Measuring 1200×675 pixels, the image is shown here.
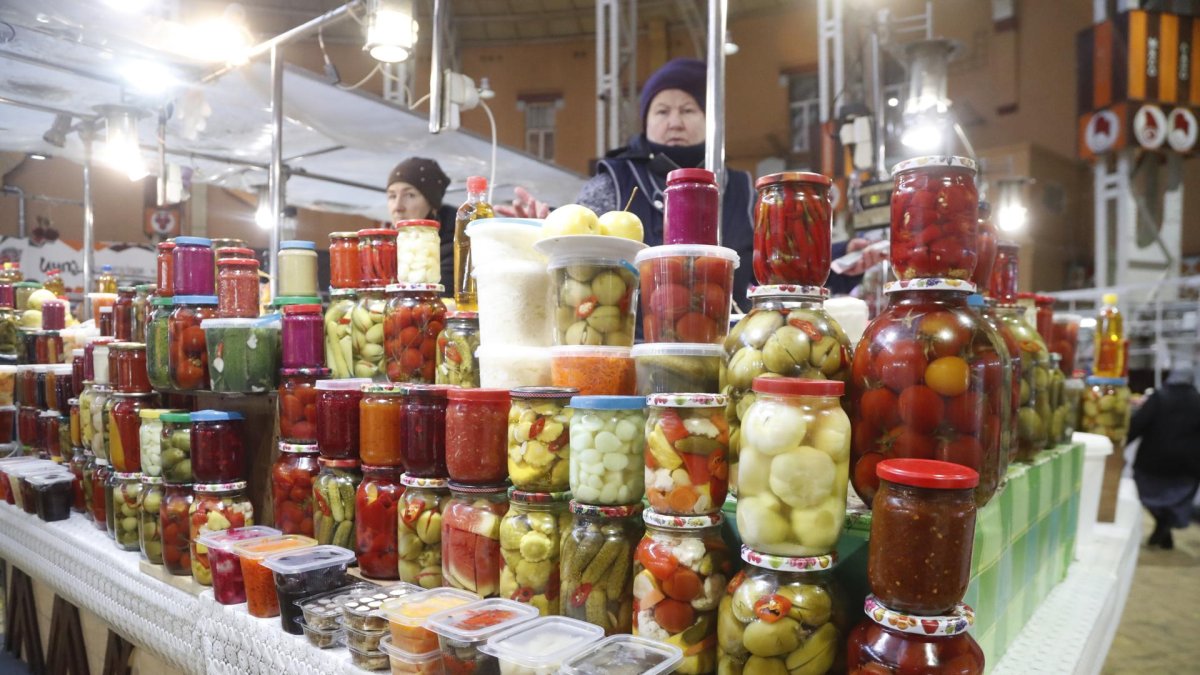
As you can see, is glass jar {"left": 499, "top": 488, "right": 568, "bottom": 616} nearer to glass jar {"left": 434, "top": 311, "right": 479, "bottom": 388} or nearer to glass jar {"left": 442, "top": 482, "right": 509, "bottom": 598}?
glass jar {"left": 442, "top": 482, "right": 509, "bottom": 598}

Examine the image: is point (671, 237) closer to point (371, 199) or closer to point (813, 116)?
point (371, 199)

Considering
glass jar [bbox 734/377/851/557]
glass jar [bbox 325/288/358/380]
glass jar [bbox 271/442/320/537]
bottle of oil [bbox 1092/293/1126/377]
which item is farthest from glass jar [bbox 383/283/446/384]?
bottle of oil [bbox 1092/293/1126/377]

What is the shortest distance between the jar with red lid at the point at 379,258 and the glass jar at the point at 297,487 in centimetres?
39

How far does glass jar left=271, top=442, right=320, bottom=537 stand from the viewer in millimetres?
1571

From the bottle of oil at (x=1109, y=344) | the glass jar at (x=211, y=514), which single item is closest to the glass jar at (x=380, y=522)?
the glass jar at (x=211, y=514)

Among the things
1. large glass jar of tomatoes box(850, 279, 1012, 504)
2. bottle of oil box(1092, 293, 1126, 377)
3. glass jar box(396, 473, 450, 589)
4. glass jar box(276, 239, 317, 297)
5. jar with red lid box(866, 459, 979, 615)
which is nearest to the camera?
jar with red lid box(866, 459, 979, 615)

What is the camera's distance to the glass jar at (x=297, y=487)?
1.57 m

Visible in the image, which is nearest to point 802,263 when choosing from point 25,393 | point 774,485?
point 774,485

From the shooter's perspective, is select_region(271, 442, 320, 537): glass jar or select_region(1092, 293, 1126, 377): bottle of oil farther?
select_region(1092, 293, 1126, 377): bottle of oil

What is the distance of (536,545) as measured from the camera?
1.12 metres

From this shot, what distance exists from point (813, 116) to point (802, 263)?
10.4 metres

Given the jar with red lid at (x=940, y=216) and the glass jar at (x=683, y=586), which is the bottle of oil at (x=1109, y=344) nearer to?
the jar with red lid at (x=940, y=216)

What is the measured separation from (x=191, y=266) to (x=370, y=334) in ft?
1.92

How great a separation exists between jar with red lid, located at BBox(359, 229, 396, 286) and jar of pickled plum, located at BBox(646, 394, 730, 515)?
0.83 meters
